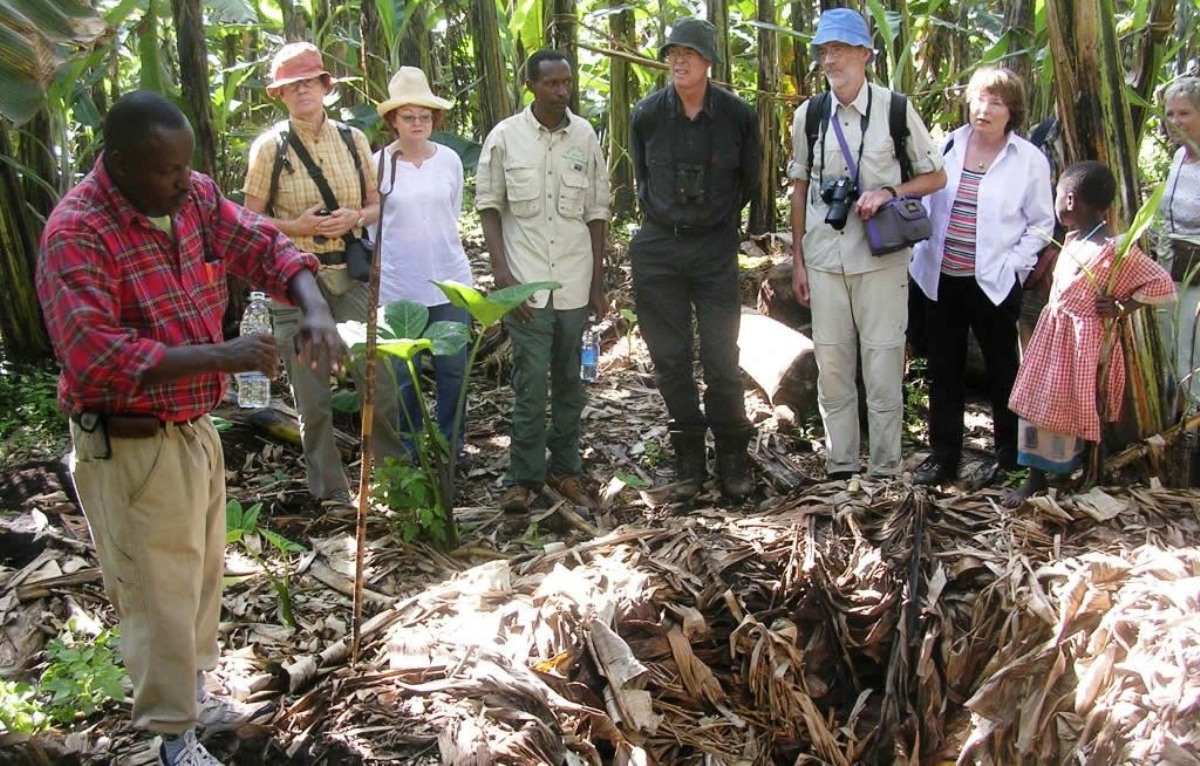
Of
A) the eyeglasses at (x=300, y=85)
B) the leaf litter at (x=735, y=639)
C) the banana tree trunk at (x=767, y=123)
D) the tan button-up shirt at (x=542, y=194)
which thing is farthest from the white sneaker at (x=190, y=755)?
the banana tree trunk at (x=767, y=123)

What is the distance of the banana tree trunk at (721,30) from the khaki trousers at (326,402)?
12.9 ft

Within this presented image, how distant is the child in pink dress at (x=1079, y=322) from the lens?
404 centimetres

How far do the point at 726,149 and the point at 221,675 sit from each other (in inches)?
116

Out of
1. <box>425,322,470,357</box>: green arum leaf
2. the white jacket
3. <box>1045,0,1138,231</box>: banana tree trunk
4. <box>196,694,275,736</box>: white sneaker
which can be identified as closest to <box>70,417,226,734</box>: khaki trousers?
<box>196,694,275,736</box>: white sneaker

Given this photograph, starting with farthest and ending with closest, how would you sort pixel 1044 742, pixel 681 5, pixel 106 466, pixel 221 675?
pixel 681 5 < pixel 221 675 < pixel 1044 742 < pixel 106 466

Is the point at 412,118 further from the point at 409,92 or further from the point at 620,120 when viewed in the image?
the point at 620,120

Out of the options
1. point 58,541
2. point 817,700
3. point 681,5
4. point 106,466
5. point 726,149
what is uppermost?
point 681,5

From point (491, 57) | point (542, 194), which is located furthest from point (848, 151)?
point (491, 57)

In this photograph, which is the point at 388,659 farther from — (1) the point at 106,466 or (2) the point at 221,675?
(1) the point at 106,466

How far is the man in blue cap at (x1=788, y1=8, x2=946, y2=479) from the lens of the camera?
4547mm

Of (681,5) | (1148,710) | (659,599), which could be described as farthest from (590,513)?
(681,5)

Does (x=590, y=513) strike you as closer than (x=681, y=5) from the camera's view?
Yes

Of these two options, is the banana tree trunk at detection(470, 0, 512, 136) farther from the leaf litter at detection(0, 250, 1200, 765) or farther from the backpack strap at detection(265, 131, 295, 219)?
the leaf litter at detection(0, 250, 1200, 765)

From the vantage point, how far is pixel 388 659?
10.8 feet
